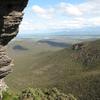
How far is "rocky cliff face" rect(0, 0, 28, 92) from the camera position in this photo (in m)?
29.5

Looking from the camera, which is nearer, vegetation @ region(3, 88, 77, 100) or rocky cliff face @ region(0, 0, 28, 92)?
rocky cliff face @ region(0, 0, 28, 92)

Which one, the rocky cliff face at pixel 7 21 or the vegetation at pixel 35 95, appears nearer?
the rocky cliff face at pixel 7 21

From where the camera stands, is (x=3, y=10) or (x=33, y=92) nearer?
(x=3, y=10)

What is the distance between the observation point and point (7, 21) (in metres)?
30.4

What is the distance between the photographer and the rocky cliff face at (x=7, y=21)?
29.5 metres

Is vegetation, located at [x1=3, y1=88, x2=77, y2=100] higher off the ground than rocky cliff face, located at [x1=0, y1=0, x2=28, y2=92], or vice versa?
rocky cliff face, located at [x1=0, y1=0, x2=28, y2=92]

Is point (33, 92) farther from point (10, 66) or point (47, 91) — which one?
point (10, 66)

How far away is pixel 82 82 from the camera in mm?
158375

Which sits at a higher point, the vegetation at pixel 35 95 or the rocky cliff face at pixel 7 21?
the rocky cliff face at pixel 7 21

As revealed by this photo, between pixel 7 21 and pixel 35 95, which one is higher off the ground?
pixel 7 21

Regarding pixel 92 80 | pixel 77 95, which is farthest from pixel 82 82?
pixel 77 95

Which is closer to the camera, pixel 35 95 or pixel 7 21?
pixel 7 21

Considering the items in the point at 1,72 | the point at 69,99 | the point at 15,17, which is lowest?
the point at 69,99

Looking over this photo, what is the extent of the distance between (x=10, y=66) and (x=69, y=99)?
3958 cm
